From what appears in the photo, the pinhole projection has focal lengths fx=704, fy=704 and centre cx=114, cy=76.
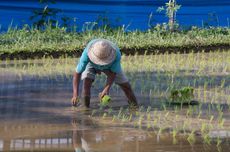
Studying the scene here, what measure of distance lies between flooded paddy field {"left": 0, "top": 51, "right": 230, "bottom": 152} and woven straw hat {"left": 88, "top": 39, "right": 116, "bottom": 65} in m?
0.53

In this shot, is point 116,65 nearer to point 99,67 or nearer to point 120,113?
point 99,67

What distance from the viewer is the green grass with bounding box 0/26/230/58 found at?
12398 millimetres

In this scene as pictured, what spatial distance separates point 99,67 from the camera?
287 inches

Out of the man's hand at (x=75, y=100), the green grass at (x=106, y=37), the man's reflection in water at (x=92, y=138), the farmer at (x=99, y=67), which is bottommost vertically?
the man's reflection in water at (x=92, y=138)

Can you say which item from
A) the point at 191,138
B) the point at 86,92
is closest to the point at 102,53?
the point at 86,92

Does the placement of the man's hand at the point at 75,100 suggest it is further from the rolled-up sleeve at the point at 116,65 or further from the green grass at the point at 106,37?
the green grass at the point at 106,37

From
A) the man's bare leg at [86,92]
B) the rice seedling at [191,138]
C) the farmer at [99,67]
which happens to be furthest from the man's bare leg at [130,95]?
the rice seedling at [191,138]

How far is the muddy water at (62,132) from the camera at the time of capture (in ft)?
18.4

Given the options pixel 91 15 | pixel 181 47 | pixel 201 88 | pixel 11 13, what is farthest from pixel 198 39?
pixel 201 88

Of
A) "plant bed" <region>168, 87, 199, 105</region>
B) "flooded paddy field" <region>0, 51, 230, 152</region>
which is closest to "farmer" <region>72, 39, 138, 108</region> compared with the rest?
"flooded paddy field" <region>0, 51, 230, 152</region>

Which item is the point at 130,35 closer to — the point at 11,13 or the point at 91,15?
the point at 91,15

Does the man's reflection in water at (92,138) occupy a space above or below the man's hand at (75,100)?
below

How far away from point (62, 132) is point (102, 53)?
3.81ft

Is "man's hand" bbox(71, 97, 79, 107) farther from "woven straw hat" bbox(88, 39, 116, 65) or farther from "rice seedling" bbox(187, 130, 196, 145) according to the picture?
"rice seedling" bbox(187, 130, 196, 145)
